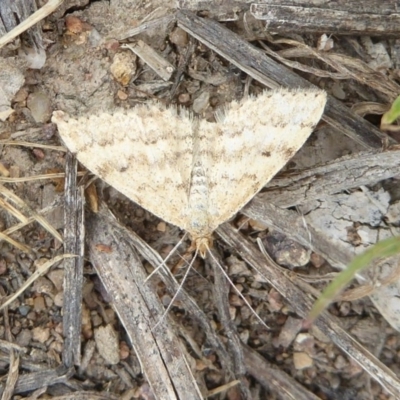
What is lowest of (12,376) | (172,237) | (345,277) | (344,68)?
(12,376)

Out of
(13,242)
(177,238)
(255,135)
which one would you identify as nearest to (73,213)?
(13,242)

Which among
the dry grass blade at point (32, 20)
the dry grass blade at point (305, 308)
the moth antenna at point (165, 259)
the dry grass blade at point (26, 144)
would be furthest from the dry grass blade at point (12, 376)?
the dry grass blade at point (32, 20)

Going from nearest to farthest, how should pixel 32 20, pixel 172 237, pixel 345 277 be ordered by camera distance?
pixel 345 277 < pixel 32 20 < pixel 172 237

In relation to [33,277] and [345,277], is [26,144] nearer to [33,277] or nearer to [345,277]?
[33,277]

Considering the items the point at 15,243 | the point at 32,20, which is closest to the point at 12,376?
the point at 15,243

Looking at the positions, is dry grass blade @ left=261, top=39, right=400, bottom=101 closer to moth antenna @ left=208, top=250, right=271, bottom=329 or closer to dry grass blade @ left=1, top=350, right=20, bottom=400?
moth antenna @ left=208, top=250, right=271, bottom=329

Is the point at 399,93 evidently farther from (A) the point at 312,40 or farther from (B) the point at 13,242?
(B) the point at 13,242
